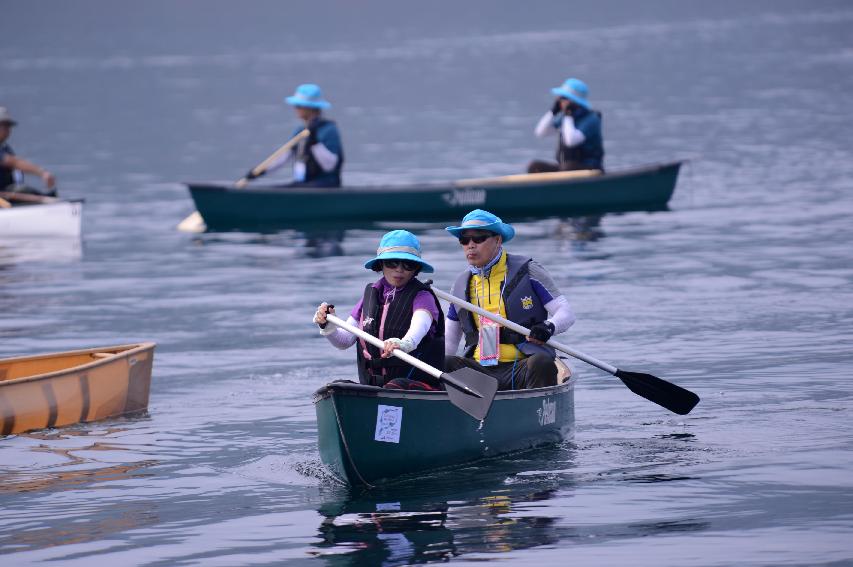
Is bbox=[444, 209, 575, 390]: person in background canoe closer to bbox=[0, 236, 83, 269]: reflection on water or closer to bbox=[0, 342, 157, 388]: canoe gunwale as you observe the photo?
bbox=[0, 342, 157, 388]: canoe gunwale

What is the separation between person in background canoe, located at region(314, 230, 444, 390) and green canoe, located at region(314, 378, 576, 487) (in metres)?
0.41

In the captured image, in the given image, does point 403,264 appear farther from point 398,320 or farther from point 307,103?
point 307,103

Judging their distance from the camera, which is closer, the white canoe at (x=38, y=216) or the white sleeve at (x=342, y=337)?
the white sleeve at (x=342, y=337)

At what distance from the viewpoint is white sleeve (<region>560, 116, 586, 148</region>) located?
2577 cm

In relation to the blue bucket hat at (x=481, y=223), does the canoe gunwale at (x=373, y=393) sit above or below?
below

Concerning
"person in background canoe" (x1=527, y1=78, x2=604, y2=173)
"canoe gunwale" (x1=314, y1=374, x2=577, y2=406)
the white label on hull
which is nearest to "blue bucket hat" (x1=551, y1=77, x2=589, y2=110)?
"person in background canoe" (x1=527, y1=78, x2=604, y2=173)

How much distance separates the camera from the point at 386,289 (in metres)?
11.8

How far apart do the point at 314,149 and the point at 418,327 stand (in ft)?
46.7

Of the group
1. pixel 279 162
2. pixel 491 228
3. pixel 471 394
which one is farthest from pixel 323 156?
pixel 471 394

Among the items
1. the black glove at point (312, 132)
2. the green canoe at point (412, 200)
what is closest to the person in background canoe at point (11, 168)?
the green canoe at point (412, 200)

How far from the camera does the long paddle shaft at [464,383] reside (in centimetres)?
1120

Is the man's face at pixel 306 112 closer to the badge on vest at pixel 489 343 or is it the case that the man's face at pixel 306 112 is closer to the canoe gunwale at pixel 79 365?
the canoe gunwale at pixel 79 365

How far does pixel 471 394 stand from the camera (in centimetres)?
1121

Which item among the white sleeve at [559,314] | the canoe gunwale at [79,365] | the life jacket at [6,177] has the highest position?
the life jacket at [6,177]
